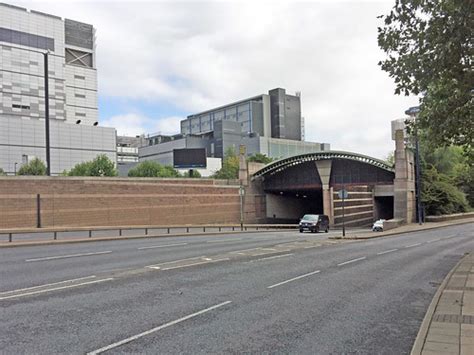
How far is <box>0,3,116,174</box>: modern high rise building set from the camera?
307ft

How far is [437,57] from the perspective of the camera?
11.6 metres

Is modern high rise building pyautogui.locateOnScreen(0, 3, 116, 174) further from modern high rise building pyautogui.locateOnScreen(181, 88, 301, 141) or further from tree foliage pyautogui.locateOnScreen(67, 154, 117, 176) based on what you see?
modern high rise building pyautogui.locateOnScreen(181, 88, 301, 141)

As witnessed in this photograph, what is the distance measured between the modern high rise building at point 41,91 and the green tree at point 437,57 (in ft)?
294

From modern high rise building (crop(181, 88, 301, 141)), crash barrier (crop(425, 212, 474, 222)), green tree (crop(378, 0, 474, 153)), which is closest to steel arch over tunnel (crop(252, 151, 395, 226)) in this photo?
crash barrier (crop(425, 212, 474, 222))

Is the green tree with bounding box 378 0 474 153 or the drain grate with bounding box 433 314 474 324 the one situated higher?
the green tree with bounding box 378 0 474 153

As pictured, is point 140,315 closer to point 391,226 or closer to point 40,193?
point 40,193

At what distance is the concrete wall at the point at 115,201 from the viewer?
35094 mm

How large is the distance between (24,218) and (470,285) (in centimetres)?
3287

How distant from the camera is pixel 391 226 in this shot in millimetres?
48906

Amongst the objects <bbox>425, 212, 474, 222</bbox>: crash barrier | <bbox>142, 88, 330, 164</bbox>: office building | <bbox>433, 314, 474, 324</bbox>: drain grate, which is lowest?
<bbox>425, 212, 474, 222</bbox>: crash barrier

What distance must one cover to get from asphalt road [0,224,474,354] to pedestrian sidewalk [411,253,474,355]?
286 mm

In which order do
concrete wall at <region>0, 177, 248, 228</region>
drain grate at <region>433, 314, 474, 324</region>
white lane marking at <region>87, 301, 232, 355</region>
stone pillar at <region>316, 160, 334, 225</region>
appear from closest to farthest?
white lane marking at <region>87, 301, 232, 355</region>
drain grate at <region>433, 314, 474, 324</region>
concrete wall at <region>0, 177, 248, 228</region>
stone pillar at <region>316, 160, 334, 225</region>

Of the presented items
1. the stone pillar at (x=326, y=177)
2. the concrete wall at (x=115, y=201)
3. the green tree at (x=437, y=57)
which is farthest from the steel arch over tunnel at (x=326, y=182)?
the green tree at (x=437, y=57)

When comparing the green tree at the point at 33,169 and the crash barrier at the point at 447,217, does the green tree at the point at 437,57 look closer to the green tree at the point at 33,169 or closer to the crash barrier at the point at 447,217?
the crash barrier at the point at 447,217
